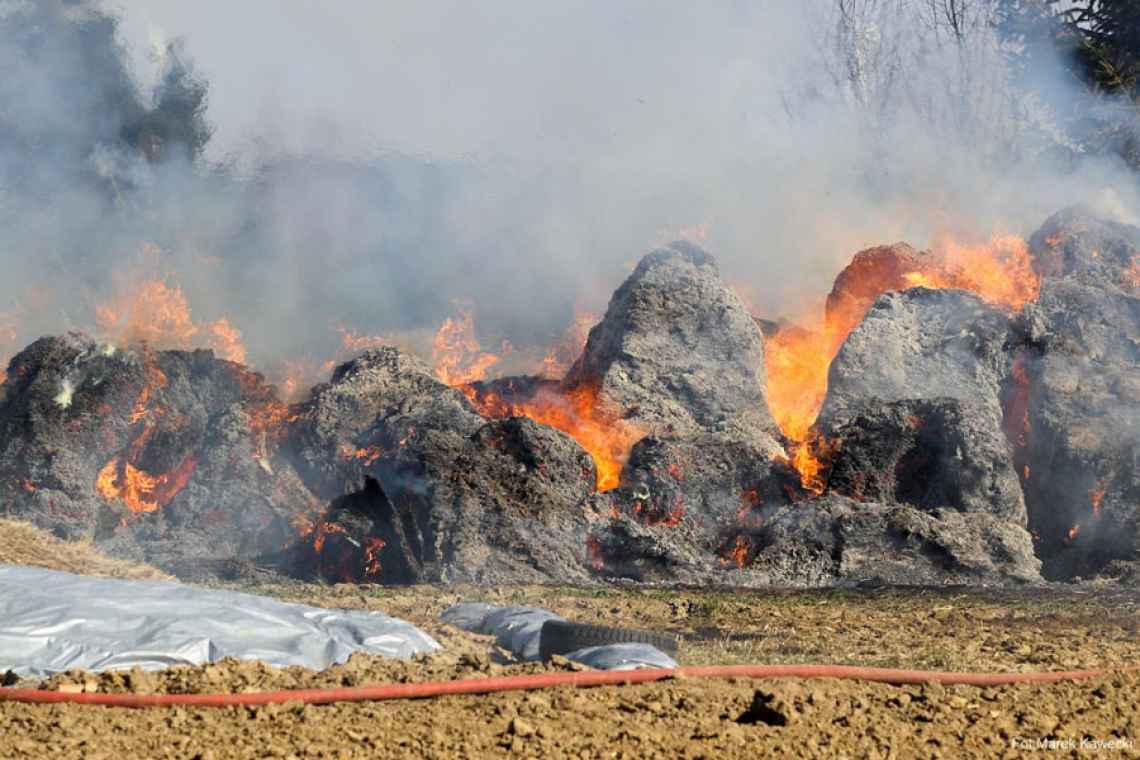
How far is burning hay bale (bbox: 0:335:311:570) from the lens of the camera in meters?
21.8

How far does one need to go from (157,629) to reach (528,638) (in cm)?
377

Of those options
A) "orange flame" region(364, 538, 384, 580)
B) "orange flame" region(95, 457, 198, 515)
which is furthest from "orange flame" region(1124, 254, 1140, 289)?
"orange flame" region(95, 457, 198, 515)

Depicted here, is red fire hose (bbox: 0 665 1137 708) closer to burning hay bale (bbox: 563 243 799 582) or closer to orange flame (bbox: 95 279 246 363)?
burning hay bale (bbox: 563 243 799 582)

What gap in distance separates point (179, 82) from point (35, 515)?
19628mm

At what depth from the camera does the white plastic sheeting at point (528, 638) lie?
8.71 m

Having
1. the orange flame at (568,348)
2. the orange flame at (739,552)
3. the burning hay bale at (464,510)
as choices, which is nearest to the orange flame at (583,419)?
the burning hay bale at (464,510)

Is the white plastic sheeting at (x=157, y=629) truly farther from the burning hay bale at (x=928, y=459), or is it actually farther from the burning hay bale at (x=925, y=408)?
the burning hay bale at (x=925, y=408)

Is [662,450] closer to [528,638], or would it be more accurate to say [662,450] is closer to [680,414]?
[680,414]

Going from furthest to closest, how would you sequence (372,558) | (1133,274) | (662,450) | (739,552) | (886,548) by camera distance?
1. (1133,274)
2. (662,450)
3. (739,552)
4. (372,558)
5. (886,548)

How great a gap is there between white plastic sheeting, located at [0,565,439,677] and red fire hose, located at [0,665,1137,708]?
1.02 metres

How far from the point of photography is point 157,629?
26.6 feet

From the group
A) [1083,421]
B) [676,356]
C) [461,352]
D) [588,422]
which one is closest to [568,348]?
[461,352]

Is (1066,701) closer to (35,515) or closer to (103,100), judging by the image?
(35,515)

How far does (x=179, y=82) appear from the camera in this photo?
37031 mm
